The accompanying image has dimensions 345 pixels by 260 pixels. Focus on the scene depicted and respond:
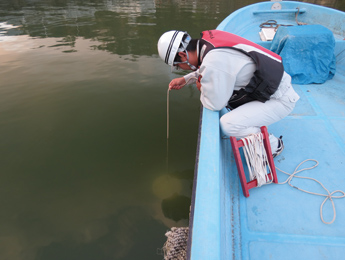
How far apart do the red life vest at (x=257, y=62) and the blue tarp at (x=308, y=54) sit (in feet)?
6.66

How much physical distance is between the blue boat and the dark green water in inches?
43.6

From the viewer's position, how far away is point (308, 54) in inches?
148

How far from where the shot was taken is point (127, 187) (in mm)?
3219

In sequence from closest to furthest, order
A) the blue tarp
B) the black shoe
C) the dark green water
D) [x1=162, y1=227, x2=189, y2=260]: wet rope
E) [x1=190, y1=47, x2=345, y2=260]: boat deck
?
[x1=190, y1=47, x2=345, y2=260]: boat deck
[x1=162, y1=227, x2=189, y2=260]: wet rope
the black shoe
the dark green water
the blue tarp

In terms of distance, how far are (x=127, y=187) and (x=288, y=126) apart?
2392 millimetres

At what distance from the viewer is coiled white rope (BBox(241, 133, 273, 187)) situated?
6.54 ft

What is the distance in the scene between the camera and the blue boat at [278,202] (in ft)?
4.66

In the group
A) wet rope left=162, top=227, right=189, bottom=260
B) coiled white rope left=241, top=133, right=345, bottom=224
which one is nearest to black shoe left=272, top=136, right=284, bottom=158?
coiled white rope left=241, top=133, right=345, bottom=224

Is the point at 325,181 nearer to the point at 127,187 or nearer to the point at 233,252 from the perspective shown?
the point at 233,252

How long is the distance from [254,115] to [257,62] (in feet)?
1.70

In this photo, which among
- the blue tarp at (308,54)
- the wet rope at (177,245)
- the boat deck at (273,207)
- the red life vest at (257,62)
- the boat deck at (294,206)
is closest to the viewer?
the boat deck at (273,207)

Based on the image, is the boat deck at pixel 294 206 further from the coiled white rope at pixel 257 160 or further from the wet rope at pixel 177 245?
the wet rope at pixel 177 245

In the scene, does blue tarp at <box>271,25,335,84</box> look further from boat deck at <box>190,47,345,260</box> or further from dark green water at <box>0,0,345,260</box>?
dark green water at <box>0,0,345,260</box>

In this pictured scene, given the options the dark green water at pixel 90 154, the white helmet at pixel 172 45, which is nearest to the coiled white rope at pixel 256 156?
the white helmet at pixel 172 45
